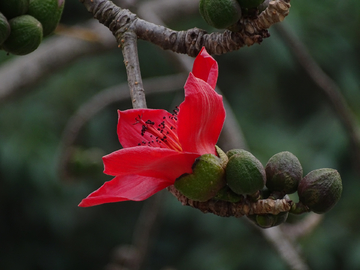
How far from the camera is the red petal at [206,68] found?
2.74ft

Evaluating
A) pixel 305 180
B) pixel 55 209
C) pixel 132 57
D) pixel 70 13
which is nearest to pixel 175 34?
pixel 132 57

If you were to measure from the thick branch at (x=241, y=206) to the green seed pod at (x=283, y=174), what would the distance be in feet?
0.11

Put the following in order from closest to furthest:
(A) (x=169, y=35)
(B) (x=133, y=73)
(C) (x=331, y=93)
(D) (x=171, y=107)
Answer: (B) (x=133, y=73) → (A) (x=169, y=35) → (C) (x=331, y=93) → (D) (x=171, y=107)

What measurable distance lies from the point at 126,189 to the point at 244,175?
212 millimetres

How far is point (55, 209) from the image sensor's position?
214 inches

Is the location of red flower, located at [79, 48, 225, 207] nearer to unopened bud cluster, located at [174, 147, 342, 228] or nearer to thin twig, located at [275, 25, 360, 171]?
unopened bud cluster, located at [174, 147, 342, 228]

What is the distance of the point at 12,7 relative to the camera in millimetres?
904

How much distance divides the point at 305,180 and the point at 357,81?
5.15 m

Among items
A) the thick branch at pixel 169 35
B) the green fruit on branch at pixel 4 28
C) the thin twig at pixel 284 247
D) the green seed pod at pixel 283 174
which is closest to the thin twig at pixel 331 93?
the thin twig at pixel 284 247

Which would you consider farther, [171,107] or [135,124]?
[171,107]

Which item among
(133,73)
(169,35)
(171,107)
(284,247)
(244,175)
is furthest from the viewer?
(171,107)

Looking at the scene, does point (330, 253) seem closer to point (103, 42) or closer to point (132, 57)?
point (103, 42)

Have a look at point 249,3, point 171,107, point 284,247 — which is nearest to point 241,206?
point 249,3

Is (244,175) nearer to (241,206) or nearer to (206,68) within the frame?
(241,206)
